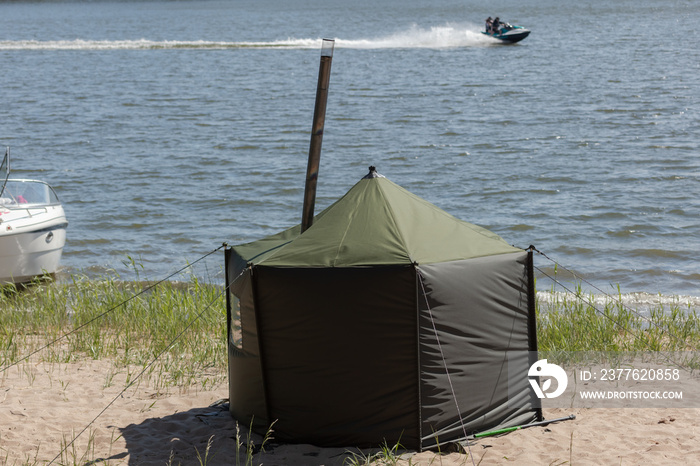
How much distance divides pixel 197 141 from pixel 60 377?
67.7ft

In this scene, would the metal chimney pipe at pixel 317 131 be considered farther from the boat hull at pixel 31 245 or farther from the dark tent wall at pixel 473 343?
the boat hull at pixel 31 245

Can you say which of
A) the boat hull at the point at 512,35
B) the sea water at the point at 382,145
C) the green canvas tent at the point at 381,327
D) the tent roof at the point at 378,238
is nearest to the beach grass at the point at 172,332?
the sea water at the point at 382,145

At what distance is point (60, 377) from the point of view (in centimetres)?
840

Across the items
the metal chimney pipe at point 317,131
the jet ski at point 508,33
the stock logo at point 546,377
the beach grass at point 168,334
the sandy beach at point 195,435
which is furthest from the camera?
the jet ski at point 508,33

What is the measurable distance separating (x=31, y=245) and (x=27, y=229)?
335mm

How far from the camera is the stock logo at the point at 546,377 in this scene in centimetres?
695

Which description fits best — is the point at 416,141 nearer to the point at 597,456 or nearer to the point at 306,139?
the point at 306,139

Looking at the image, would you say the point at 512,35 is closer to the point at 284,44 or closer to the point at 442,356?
the point at 284,44

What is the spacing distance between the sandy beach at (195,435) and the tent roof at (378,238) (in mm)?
1473

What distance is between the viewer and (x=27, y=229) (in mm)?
13648

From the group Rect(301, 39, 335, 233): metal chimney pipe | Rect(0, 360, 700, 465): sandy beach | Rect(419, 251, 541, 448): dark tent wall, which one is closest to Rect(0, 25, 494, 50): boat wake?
Rect(301, 39, 335, 233): metal chimney pipe

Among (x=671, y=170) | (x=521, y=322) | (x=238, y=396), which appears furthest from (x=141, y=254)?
(x=671, y=170)

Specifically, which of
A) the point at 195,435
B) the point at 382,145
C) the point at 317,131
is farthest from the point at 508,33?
the point at 195,435

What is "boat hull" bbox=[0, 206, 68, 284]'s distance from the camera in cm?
1345
